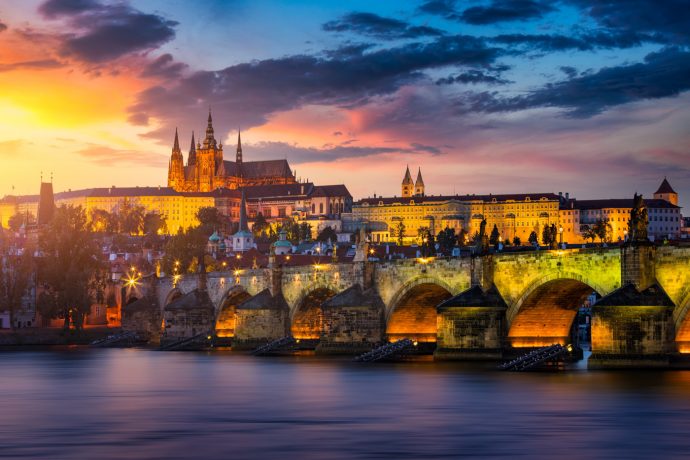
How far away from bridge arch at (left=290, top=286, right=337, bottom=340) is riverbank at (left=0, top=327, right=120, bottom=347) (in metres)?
33.8

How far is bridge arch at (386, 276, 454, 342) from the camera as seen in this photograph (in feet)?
229

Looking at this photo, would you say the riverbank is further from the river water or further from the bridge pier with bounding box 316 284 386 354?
the river water

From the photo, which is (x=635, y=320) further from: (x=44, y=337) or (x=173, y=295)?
(x=44, y=337)

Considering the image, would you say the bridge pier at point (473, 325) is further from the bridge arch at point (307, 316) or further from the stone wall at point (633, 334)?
the bridge arch at point (307, 316)

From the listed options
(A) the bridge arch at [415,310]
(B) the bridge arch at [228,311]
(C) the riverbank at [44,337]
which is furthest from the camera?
(C) the riverbank at [44,337]

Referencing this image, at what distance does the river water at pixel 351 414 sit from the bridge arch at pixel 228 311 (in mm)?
34216

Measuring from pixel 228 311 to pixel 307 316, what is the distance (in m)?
17.0

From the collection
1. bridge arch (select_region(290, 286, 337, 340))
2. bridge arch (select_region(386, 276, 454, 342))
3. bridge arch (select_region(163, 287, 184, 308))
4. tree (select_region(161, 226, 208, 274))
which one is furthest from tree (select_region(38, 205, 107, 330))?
bridge arch (select_region(386, 276, 454, 342))

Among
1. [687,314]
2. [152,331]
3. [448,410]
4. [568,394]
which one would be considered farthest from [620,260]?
[152,331]

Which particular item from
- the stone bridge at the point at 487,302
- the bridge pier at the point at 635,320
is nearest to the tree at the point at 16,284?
the stone bridge at the point at 487,302

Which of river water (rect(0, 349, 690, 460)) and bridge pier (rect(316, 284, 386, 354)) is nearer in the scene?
river water (rect(0, 349, 690, 460))

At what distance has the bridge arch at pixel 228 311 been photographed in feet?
328

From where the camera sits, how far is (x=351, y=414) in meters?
43.7

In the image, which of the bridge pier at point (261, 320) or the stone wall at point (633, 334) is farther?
the bridge pier at point (261, 320)
